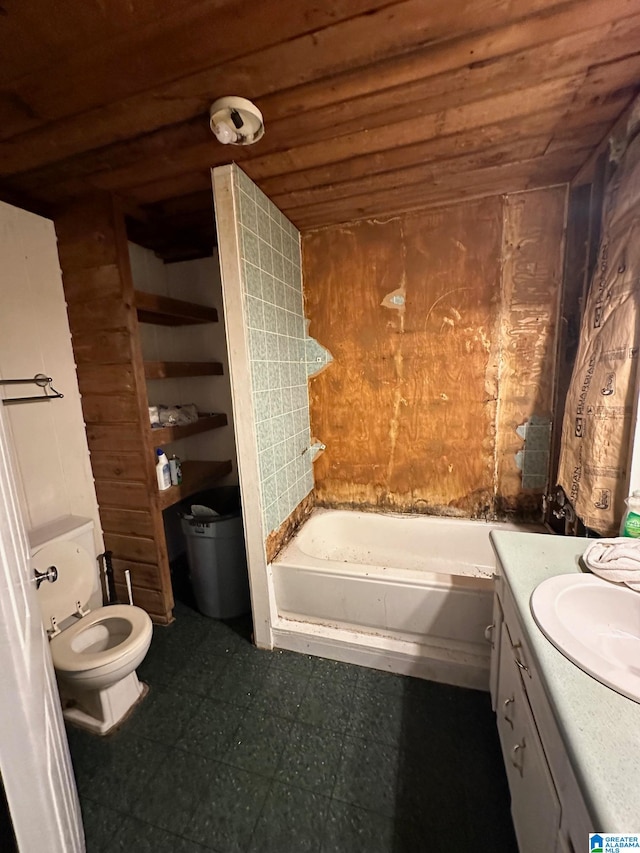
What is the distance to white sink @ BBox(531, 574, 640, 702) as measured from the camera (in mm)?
788

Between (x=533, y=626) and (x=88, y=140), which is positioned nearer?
(x=533, y=626)

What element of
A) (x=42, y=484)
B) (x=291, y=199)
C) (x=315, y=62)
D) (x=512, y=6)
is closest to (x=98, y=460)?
(x=42, y=484)

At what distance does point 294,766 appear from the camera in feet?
4.00

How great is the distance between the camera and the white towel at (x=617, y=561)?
0.95m

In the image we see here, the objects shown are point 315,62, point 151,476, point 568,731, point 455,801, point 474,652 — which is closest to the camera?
point 568,731

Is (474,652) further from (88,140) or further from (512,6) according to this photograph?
(88,140)

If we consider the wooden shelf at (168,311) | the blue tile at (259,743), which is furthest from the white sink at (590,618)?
the wooden shelf at (168,311)

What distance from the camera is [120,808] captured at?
1.12m

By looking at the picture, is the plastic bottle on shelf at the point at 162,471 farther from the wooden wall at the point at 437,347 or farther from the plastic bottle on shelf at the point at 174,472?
the wooden wall at the point at 437,347

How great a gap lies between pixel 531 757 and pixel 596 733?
0.35m

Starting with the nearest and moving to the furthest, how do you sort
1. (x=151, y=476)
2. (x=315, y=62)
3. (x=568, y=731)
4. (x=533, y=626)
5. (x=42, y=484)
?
1. (x=568, y=731)
2. (x=533, y=626)
3. (x=315, y=62)
4. (x=42, y=484)
5. (x=151, y=476)

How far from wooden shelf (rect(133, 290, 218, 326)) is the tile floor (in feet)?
6.15

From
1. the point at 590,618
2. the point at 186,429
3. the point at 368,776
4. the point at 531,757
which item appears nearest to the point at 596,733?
the point at 531,757

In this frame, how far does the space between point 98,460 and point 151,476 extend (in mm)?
334
